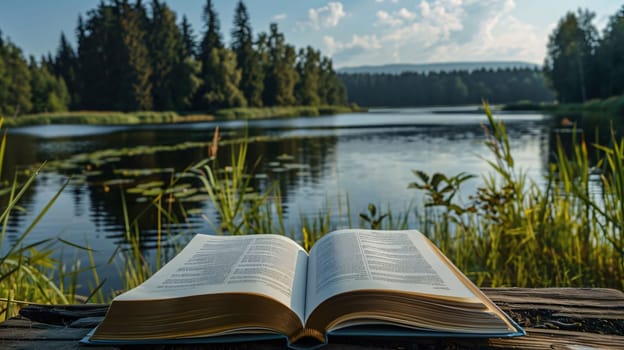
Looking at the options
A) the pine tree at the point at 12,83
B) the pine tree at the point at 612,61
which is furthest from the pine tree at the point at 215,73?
the pine tree at the point at 612,61

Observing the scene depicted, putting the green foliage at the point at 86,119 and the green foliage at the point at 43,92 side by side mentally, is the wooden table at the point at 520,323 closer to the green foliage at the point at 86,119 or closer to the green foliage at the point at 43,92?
the green foliage at the point at 86,119

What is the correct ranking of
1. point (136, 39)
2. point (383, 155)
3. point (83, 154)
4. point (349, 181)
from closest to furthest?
point (349, 181), point (383, 155), point (83, 154), point (136, 39)

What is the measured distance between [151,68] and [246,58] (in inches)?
276

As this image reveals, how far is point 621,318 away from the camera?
0.74 meters

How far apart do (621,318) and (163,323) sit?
0.72 metres

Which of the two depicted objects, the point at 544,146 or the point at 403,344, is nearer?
the point at 403,344

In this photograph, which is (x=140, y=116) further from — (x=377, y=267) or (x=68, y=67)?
(x=377, y=267)

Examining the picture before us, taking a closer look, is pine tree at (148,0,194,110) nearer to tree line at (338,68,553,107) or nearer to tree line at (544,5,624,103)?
tree line at (544,5,624,103)

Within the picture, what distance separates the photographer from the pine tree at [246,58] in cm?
3484

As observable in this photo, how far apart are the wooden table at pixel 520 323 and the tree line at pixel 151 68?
31.1 metres

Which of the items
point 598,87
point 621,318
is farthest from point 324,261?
point 598,87

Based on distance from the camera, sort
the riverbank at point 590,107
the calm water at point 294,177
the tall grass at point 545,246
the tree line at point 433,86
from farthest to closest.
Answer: the tree line at point 433,86 < the riverbank at point 590,107 < the calm water at point 294,177 < the tall grass at point 545,246

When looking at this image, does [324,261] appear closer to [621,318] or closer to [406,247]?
[406,247]

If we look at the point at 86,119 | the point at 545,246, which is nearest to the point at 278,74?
the point at 86,119
